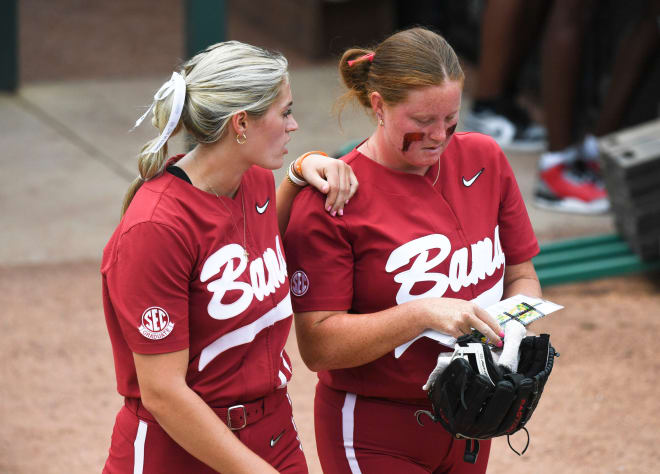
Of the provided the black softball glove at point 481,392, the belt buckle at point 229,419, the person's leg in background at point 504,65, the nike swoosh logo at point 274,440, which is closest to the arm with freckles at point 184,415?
the belt buckle at point 229,419

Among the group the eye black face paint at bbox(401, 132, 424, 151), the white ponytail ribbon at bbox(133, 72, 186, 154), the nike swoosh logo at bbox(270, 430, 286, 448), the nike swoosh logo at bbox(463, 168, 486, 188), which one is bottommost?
the nike swoosh logo at bbox(270, 430, 286, 448)

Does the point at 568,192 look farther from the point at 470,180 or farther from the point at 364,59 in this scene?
the point at 364,59

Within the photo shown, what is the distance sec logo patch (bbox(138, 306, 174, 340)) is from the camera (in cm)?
223

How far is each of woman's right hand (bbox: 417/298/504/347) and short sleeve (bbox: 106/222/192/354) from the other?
63 cm

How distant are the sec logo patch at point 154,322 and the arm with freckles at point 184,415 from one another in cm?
6

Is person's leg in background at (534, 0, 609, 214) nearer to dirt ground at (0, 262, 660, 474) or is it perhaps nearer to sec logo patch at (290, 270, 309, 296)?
dirt ground at (0, 262, 660, 474)

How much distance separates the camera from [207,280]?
7.64 feet

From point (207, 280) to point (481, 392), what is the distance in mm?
703

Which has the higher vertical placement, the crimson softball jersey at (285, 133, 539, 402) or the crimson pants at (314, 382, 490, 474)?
the crimson softball jersey at (285, 133, 539, 402)

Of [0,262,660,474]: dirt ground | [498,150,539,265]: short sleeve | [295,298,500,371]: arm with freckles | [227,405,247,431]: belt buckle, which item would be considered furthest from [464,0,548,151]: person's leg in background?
[227,405,247,431]: belt buckle

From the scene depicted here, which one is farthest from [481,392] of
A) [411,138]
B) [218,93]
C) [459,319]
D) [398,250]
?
[218,93]

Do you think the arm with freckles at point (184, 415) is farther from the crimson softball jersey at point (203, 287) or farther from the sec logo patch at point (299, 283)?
the sec logo patch at point (299, 283)

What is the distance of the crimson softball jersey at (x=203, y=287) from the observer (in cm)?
223

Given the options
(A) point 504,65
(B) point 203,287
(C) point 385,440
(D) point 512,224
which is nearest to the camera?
(B) point 203,287
